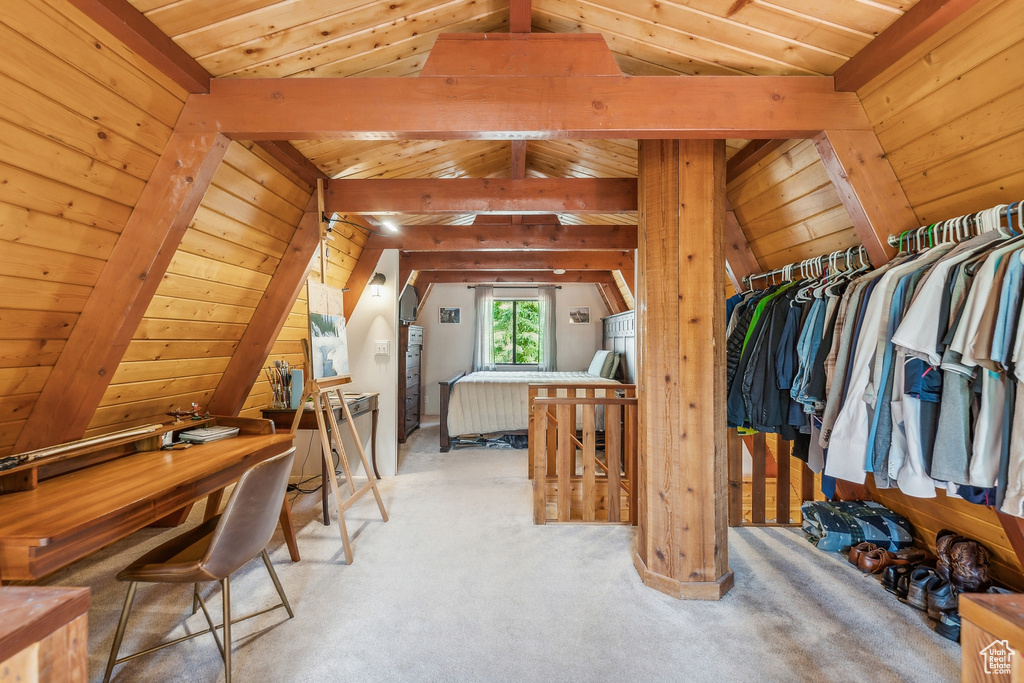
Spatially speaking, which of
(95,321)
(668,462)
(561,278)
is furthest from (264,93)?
(561,278)

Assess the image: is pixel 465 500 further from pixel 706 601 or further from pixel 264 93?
pixel 264 93

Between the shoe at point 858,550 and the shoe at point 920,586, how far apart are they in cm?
26

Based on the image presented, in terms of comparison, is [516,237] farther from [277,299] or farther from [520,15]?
[520,15]

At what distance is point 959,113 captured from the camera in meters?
1.55

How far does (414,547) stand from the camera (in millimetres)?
2709

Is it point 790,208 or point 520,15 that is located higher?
point 520,15

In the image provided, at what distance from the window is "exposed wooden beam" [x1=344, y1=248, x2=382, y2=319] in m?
3.78

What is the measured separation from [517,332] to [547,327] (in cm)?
54

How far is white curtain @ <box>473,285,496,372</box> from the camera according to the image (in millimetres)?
7633

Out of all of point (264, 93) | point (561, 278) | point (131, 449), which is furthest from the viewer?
point (561, 278)

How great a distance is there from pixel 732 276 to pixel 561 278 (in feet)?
13.7

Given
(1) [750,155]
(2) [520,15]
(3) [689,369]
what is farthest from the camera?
(1) [750,155]

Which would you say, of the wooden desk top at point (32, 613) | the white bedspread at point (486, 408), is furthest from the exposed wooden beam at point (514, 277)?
the wooden desk top at point (32, 613)

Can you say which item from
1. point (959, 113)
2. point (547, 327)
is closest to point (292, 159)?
point (959, 113)
